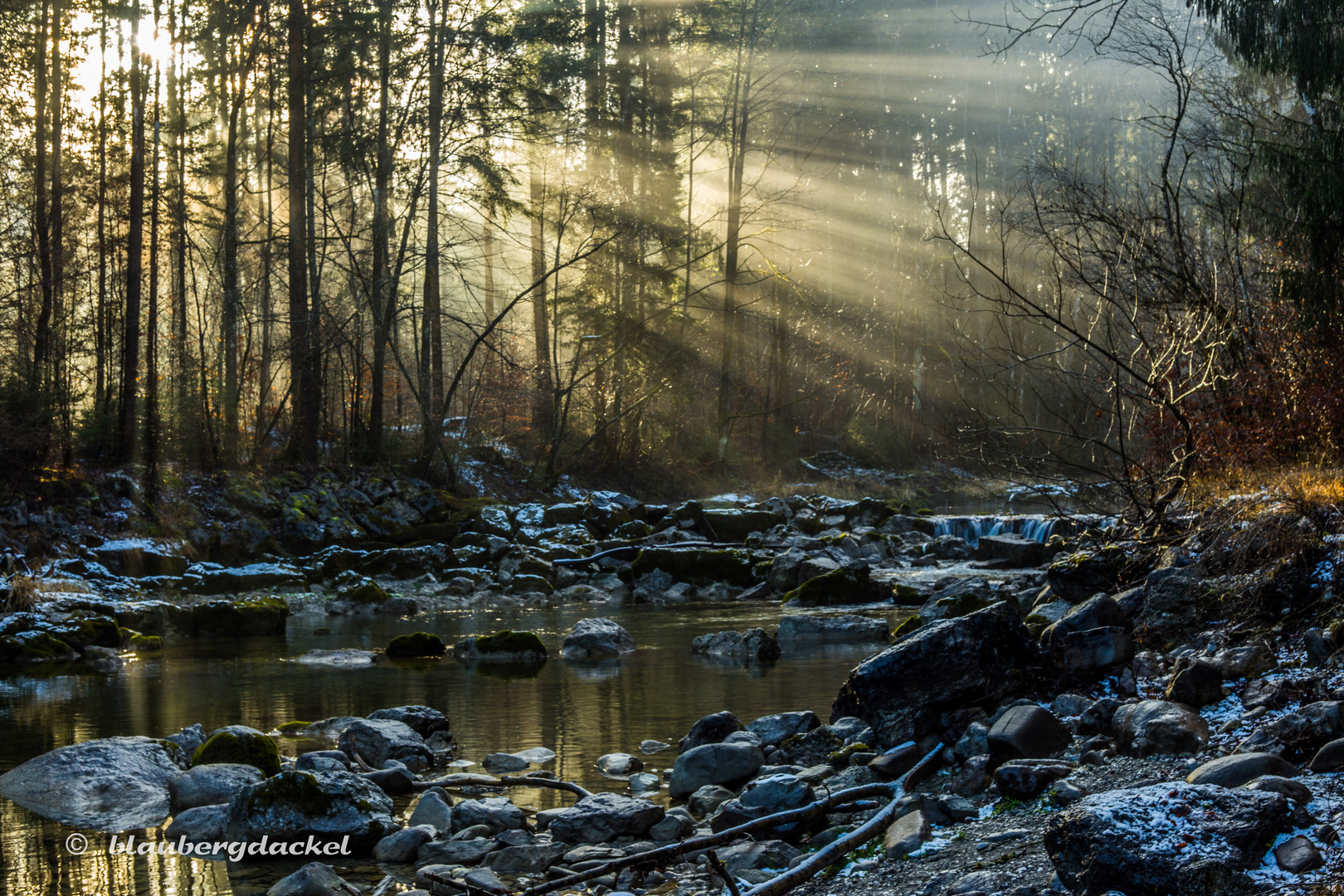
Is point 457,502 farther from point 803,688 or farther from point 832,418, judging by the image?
point 832,418

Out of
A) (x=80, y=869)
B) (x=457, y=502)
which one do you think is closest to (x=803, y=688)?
(x=80, y=869)

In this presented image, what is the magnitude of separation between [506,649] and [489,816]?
16.8 feet

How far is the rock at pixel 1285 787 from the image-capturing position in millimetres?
3486

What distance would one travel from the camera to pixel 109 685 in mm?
8961

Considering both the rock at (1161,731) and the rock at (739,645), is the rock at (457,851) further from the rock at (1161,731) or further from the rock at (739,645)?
the rock at (739,645)

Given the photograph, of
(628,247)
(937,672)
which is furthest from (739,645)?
(628,247)

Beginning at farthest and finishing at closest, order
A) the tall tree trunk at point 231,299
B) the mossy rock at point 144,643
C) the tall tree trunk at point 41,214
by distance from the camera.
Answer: the tall tree trunk at point 231,299, the tall tree trunk at point 41,214, the mossy rock at point 144,643

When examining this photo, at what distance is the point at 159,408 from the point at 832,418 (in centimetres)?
2041

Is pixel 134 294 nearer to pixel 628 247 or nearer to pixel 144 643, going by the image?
pixel 144 643

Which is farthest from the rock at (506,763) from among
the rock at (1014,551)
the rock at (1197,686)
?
the rock at (1014,551)

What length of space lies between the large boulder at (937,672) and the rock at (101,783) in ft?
13.1

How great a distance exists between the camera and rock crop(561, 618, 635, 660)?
1006 cm

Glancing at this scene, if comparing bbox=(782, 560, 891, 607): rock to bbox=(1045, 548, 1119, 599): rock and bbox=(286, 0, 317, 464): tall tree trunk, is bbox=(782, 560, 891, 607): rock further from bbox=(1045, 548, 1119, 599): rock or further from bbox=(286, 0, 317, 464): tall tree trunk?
bbox=(286, 0, 317, 464): tall tree trunk

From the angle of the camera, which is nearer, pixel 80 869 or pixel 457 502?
pixel 80 869
